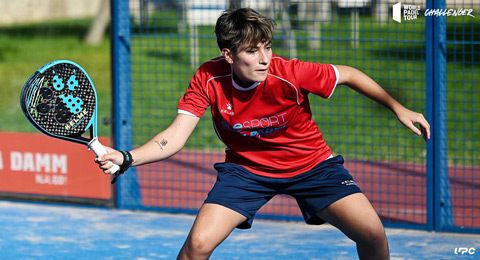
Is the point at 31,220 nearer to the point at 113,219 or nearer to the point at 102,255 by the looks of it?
the point at 113,219

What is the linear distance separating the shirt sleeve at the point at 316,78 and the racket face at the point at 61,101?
112 cm

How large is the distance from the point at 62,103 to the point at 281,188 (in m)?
1.29

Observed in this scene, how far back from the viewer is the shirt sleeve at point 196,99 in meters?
4.09

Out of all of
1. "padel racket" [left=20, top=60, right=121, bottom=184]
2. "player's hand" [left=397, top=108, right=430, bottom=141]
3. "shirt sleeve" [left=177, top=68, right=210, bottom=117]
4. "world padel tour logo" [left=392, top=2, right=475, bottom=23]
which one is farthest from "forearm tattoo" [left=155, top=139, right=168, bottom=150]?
"world padel tour logo" [left=392, top=2, right=475, bottom=23]

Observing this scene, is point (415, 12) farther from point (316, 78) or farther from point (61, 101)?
point (61, 101)

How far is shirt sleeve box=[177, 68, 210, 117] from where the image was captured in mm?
4086

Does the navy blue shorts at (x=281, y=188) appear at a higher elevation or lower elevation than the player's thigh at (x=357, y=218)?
higher

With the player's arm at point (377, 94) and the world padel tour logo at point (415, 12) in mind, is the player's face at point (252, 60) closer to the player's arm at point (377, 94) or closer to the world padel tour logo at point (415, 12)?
the player's arm at point (377, 94)

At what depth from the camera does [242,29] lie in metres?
3.89

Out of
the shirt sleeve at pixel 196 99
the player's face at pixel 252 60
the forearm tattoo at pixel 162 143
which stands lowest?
the forearm tattoo at pixel 162 143

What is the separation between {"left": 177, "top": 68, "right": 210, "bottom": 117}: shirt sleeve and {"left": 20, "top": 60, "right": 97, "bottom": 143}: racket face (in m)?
0.49

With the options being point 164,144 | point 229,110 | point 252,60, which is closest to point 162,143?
point 164,144

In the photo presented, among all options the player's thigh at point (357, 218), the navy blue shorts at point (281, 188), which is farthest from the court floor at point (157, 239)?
the player's thigh at point (357, 218)

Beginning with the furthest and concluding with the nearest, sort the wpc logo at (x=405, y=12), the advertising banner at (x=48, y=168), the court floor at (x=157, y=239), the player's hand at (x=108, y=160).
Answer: the advertising banner at (x=48, y=168), the wpc logo at (x=405, y=12), the court floor at (x=157, y=239), the player's hand at (x=108, y=160)
